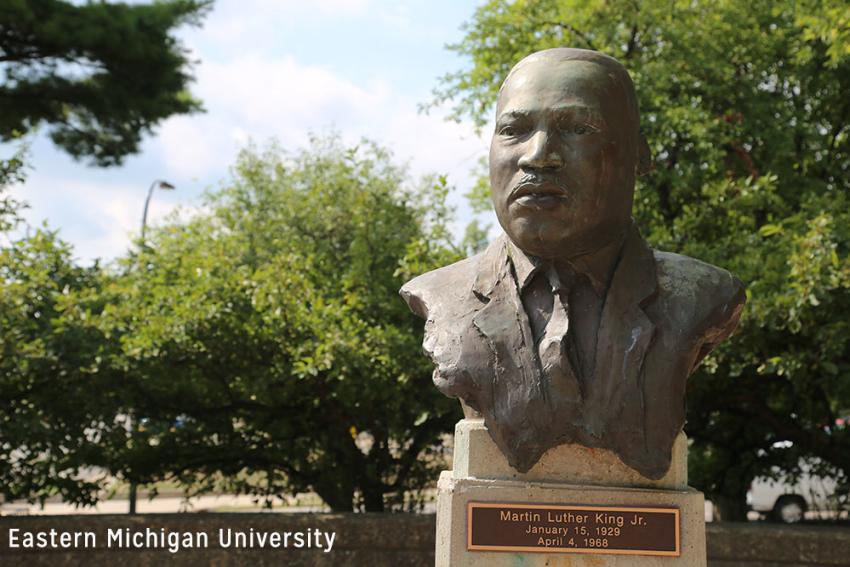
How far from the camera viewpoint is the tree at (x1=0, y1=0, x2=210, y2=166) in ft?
27.6

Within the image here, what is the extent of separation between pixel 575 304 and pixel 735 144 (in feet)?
17.1

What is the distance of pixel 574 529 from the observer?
341 centimetres

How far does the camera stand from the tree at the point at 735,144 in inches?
276

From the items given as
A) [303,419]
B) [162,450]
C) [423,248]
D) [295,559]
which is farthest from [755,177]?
[162,450]

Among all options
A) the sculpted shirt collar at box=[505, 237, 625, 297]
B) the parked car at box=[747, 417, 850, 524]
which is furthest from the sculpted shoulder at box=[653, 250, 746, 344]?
the parked car at box=[747, 417, 850, 524]

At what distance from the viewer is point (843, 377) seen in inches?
264

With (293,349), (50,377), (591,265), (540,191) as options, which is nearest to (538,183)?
(540,191)

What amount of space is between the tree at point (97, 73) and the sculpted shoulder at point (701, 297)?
6.60m

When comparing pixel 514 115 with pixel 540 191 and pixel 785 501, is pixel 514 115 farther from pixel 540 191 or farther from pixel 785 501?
pixel 785 501

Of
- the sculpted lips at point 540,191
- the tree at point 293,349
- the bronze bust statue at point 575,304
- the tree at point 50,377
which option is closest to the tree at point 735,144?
the tree at point 293,349

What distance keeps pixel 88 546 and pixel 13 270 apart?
7.56ft

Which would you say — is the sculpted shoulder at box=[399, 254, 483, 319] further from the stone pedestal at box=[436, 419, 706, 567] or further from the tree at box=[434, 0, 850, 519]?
the tree at box=[434, 0, 850, 519]

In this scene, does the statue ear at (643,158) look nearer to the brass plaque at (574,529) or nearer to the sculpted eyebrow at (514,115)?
the sculpted eyebrow at (514,115)

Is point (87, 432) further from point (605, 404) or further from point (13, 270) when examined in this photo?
point (605, 404)
